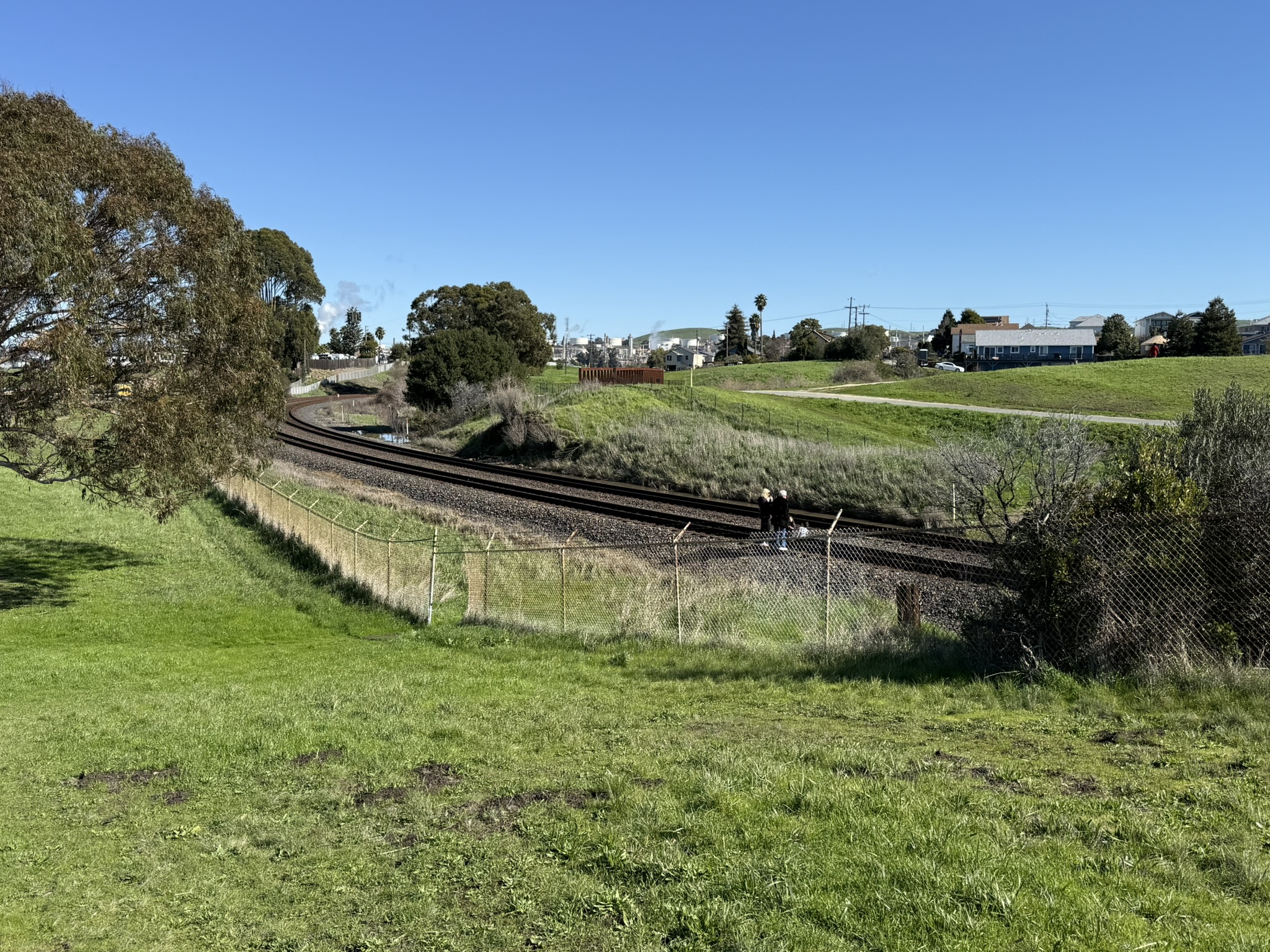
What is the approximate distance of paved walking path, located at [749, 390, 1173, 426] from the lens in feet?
131

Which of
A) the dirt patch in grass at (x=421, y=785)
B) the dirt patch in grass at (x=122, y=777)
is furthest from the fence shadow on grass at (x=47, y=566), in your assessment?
the dirt patch in grass at (x=421, y=785)

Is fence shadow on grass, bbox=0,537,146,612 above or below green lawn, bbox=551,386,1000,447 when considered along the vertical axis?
below

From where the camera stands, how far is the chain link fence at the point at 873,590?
9188mm

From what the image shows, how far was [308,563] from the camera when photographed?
2264cm

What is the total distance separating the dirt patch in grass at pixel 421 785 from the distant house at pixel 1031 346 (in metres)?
117

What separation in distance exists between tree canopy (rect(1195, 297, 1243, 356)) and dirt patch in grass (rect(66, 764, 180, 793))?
3709 inches

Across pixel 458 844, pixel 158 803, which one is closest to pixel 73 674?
pixel 158 803

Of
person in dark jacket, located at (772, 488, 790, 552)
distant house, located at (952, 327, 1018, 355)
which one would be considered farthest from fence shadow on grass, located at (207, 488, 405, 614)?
distant house, located at (952, 327, 1018, 355)

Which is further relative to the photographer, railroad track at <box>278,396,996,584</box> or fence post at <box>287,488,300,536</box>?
fence post at <box>287,488,300,536</box>

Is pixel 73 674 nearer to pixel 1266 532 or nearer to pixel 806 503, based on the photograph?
pixel 1266 532

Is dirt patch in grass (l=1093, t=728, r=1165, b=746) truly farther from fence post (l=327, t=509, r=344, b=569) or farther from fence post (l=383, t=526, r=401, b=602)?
fence post (l=327, t=509, r=344, b=569)

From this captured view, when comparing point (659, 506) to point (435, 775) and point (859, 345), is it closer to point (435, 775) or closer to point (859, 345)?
point (435, 775)

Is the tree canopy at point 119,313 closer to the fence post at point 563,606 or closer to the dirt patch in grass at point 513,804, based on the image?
the fence post at point 563,606

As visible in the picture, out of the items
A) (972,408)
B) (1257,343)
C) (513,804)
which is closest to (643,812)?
(513,804)
